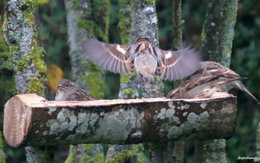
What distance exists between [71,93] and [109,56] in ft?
2.12

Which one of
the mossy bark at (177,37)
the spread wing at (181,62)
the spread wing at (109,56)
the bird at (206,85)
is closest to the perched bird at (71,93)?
the spread wing at (109,56)

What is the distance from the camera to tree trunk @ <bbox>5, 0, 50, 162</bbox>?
22.8 ft

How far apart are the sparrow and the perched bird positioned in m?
0.42

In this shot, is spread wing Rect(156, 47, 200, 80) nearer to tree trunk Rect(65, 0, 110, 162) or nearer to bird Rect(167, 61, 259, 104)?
bird Rect(167, 61, 259, 104)

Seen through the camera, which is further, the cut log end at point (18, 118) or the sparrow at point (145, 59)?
the sparrow at point (145, 59)

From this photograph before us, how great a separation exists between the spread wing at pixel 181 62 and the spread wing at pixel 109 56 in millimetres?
421

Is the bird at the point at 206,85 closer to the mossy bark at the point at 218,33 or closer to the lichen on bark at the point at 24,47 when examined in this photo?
the mossy bark at the point at 218,33

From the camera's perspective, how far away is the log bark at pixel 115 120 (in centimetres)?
583

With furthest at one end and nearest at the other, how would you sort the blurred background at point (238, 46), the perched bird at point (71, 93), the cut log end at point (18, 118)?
the blurred background at point (238, 46)
the perched bird at point (71, 93)
the cut log end at point (18, 118)

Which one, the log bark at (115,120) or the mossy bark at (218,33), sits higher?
the mossy bark at (218,33)

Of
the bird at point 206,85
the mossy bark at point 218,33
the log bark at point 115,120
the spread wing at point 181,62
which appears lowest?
the log bark at point 115,120

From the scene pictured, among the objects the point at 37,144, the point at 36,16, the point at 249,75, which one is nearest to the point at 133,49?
the point at 36,16

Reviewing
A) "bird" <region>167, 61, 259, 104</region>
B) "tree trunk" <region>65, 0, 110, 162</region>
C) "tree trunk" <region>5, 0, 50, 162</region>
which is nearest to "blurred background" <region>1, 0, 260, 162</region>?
"tree trunk" <region>65, 0, 110, 162</region>

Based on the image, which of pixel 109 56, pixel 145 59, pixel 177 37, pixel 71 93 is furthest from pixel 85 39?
pixel 145 59
